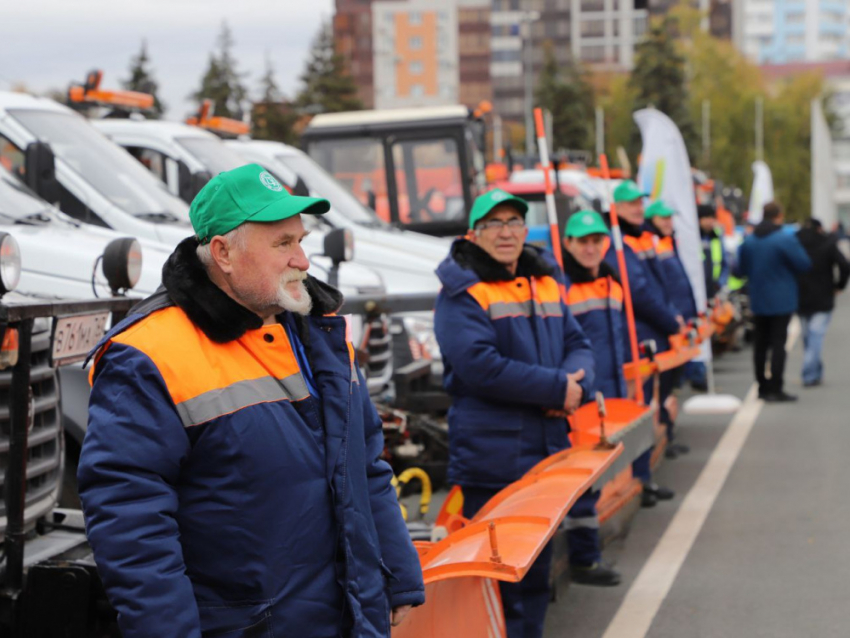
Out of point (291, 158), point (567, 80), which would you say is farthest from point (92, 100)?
point (567, 80)

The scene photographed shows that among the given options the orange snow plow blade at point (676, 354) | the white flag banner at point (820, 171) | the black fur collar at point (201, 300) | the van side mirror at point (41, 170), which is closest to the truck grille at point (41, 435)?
the black fur collar at point (201, 300)

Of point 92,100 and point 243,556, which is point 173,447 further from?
point 92,100

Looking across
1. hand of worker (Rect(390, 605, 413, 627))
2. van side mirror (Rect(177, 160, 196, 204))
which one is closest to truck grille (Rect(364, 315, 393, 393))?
van side mirror (Rect(177, 160, 196, 204))

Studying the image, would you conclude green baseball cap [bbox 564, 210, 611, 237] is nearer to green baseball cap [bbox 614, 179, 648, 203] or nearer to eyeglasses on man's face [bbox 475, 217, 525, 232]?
eyeglasses on man's face [bbox 475, 217, 525, 232]

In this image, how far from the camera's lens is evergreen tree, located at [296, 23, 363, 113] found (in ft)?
Answer: 276

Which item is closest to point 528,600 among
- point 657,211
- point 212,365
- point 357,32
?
point 212,365

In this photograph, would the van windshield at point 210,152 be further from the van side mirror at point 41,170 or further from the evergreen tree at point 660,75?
the evergreen tree at point 660,75

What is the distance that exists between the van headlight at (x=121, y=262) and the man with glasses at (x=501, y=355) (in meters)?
1.36

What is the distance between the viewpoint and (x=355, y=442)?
131 inches

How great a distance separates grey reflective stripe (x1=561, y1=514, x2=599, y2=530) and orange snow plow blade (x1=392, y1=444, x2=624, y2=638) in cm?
122

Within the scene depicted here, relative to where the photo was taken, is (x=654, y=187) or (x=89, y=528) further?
(x=654, y=187)

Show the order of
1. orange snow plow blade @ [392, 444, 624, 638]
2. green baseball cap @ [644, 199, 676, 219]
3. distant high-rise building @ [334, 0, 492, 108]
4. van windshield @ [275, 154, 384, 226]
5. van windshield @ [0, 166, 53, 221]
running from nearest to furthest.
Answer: orange snow plow blade @ [392, 444, 624, 638]
van windshield @ [0, 166, 53, 221]
green baseball cap @ [644, 199, 676, 219]
van windshield @ [275, 154, 384, 226]
distant high-rise building @ [334, 0, 492, 108]

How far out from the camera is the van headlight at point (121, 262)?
545cm

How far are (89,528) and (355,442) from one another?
0.68 m
